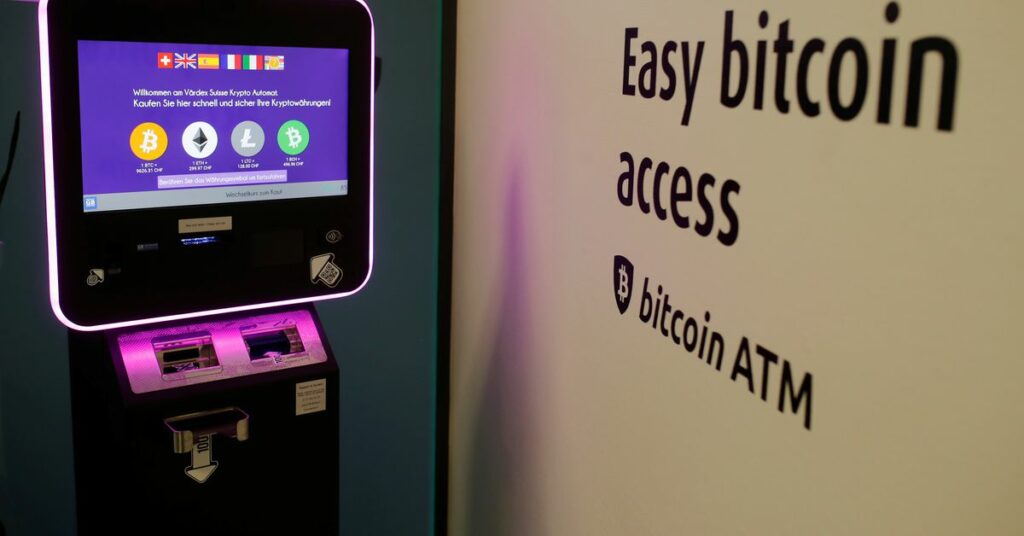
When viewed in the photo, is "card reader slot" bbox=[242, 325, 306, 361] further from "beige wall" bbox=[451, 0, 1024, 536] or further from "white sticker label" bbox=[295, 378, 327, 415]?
"beige wall" bbox=[451, 0, 1024, 536]

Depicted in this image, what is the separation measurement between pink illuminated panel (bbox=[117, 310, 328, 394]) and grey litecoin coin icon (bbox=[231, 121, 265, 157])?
35 centimetres

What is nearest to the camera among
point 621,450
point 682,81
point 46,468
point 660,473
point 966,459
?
point 966,459

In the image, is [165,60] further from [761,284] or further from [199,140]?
[761,284]

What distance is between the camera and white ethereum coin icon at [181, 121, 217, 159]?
1.75 meters

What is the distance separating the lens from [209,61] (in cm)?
174

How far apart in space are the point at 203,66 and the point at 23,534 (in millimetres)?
1427

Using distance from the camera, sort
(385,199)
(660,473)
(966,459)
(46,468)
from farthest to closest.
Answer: (385,199), (46,468), (660,473), (966,459)

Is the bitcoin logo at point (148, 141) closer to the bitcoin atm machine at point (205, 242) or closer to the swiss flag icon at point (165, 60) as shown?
the bitcoin atm machine at point (205, 242)

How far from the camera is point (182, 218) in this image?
1.77 m

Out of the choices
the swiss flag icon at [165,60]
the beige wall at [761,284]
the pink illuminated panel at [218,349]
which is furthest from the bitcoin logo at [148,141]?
the beige wall at [761,284]

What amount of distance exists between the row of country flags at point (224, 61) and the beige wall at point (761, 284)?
0.60m

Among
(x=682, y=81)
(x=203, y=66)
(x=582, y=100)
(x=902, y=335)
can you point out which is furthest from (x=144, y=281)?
(x=902, y=335)

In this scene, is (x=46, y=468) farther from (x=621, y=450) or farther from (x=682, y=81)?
(x=682, y=81)

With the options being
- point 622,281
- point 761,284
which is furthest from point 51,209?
point 761,284
